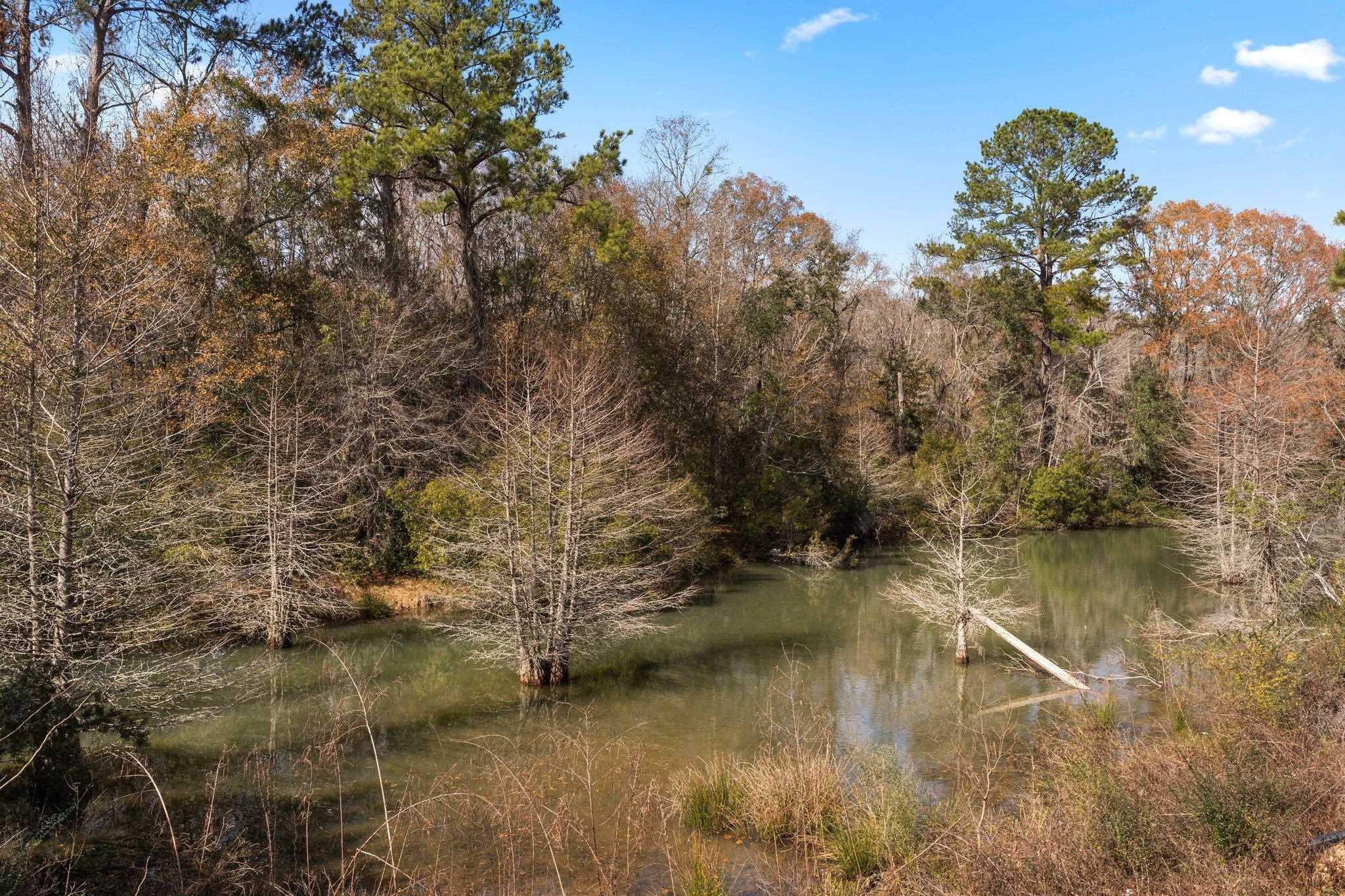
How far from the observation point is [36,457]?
9.55 metres

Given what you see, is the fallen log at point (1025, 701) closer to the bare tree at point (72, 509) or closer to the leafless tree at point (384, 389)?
the bare tree at point (72, 509)

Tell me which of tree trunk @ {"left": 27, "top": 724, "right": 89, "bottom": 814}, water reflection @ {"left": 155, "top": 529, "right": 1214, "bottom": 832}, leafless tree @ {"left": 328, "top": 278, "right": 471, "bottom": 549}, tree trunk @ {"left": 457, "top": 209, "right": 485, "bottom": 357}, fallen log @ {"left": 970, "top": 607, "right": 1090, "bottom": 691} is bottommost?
water reflection @ {"left": 155, "top": 529, "right": 1214, "bottom": 832}

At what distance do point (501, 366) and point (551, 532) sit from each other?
7.07 m

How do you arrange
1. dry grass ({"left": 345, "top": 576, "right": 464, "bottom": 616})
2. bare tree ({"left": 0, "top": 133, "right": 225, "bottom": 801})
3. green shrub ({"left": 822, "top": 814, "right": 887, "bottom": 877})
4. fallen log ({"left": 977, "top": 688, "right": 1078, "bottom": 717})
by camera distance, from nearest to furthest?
green shrub ({"left": 822, "top": 814, "right": 887, "bottom": 877}) → bare tree ({"left": 0, "top": 133, "right": 225, "bottom": 801}) → fallen log ({"left": 977, "top": 688, "right": 1078, "bottom": 717}) → dry grass ({"left": 345, "top": 576, "right": 464, "bottom": 616})

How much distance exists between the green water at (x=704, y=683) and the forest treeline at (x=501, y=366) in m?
1.21

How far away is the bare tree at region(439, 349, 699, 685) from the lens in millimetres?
14641

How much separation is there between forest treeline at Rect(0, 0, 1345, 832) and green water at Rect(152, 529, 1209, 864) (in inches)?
47.5

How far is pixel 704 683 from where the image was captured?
54.0 ft

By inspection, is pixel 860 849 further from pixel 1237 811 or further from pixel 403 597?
pixel 403 597

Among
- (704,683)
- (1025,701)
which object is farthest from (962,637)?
(704,683)

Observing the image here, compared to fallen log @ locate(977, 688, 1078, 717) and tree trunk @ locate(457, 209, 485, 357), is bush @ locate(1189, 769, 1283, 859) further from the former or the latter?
tree trunk @ locate(457, 209, 485, 357)

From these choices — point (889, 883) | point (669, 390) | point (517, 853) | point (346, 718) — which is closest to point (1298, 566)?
point (889, 883)

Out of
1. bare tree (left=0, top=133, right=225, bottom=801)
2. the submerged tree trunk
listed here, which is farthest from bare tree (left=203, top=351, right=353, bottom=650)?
the submerged tree trunk

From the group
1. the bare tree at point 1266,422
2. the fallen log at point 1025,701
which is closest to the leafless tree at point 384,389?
the fallen log at point 1025,701
